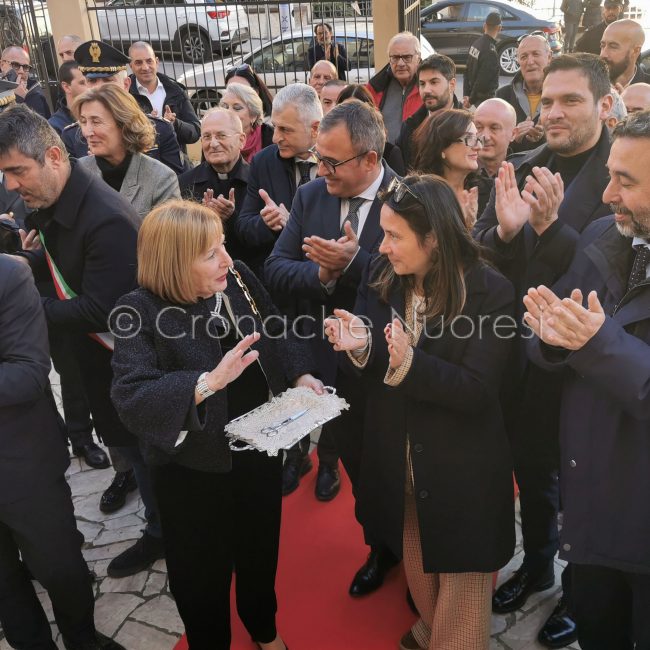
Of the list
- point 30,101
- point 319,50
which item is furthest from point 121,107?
point 319,50

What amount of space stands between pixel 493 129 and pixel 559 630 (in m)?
2.64

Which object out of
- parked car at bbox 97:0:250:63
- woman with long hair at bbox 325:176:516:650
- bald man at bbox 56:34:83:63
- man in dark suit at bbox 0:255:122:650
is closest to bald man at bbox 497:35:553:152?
woman with long hair at bbox 325:176:516:650

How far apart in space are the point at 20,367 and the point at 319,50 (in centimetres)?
793

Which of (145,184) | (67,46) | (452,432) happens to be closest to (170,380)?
(452,432)

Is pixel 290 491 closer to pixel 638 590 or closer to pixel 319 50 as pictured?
pixel 638 590

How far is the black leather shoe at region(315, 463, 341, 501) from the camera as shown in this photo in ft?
13.2

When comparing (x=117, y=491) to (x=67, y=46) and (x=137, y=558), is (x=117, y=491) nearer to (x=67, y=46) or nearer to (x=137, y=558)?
(x=137, y=558)

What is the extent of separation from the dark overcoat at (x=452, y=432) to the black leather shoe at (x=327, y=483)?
1.34m

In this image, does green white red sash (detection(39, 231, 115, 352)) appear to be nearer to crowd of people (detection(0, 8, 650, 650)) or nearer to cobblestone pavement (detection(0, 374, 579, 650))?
crowd of people (detection(0, 8, 650, 650))

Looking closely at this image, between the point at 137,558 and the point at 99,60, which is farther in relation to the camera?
the point at 99,60

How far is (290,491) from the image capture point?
411 centimetres

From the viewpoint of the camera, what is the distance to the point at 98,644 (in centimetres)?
295

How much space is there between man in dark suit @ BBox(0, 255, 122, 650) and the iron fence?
800 cm

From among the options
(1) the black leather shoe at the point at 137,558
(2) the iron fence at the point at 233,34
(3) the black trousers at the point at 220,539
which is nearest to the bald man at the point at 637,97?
(3) the black trousers at the point at 220,539
